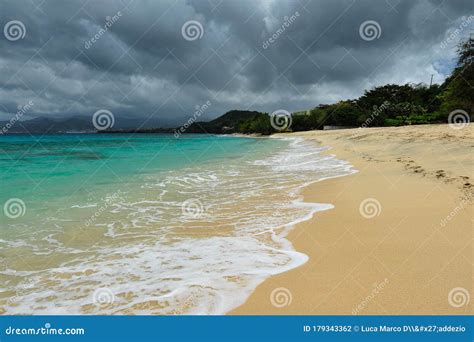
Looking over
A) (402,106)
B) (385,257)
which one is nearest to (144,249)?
(385,257)

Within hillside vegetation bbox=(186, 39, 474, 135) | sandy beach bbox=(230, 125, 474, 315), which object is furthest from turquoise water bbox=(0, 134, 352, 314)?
hillside vegetation bbox=(186, 39, 474, 135)

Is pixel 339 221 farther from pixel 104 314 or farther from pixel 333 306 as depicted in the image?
pixel 104 314

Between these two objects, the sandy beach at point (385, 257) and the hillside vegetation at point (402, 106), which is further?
the hillside vegetation at point (402, 106)

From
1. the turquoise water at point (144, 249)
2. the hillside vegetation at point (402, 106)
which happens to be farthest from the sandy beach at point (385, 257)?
the hillside vegetation at point (402, 106)

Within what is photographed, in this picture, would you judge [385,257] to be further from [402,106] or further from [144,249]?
[402,106]

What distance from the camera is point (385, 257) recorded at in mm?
3842

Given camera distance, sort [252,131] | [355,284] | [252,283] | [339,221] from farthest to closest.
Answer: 1. [252,131]
2. [339,221]
3. [252,283]
4. [355,284]

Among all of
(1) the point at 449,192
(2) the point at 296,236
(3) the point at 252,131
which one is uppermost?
(3) the point at 252,131

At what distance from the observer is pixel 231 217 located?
6.39m

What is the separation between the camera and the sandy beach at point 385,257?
2949 mm

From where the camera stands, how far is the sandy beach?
295 cm

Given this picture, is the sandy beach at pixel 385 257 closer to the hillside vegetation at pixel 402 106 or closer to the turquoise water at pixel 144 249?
the turquoise water at pixel 144 249

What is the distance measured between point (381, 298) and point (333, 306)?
1.65 feet

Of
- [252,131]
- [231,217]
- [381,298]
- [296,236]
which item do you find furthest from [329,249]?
[252,131]
